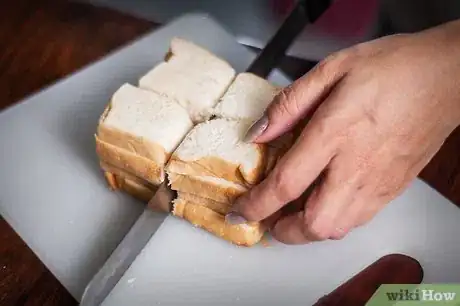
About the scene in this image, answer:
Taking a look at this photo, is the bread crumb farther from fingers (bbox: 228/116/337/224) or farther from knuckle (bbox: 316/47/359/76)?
knuckle (bbox: 316/47/359/76)

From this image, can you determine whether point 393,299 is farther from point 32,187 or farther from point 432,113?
point 32,187

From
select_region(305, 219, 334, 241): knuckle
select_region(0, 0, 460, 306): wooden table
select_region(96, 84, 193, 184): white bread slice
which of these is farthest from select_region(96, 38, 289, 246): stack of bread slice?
select_region(0, 0, 460, 306): wooden table

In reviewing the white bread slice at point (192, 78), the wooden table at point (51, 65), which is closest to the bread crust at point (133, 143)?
the white bread slice at point (192, 78)

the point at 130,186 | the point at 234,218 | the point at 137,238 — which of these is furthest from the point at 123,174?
the point at 234,218

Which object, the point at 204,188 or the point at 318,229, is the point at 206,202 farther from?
the point at 318,229

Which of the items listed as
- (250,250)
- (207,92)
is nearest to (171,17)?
(207,92)
